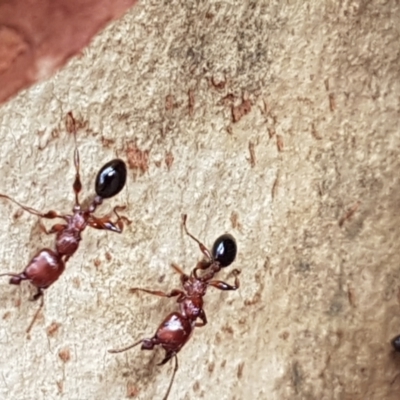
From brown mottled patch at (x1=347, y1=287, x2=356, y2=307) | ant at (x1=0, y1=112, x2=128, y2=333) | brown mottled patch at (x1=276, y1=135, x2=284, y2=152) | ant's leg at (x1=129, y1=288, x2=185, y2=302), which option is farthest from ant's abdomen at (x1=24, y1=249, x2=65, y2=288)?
brown mottled patch at (x1=347, y1=287, x2=356, y2=307)

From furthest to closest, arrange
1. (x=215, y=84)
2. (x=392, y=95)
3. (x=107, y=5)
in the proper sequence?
(x=392, y=95) → (x=215, y=84) → (x=107, y=5)

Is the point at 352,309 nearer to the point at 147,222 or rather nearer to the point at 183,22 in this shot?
the point at 147,222

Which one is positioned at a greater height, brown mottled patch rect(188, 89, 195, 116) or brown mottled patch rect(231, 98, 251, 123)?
brown mottled patch rect(231, 98, 251, 123)

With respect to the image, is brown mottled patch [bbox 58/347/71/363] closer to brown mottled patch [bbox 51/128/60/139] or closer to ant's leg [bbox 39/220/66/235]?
ant's leg [bbox 39/220/66/235]

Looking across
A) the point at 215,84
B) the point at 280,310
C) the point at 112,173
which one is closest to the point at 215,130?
the point at 215,84

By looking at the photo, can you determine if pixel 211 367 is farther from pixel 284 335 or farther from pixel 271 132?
pixel 271 132

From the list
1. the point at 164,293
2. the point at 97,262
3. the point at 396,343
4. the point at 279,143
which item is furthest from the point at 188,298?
the point at 396,343
